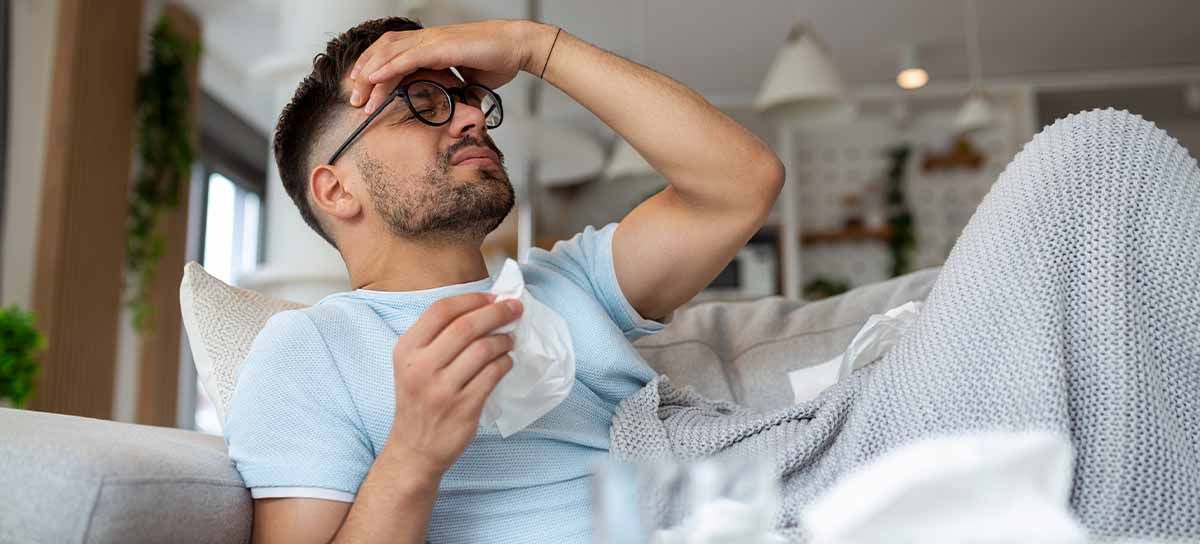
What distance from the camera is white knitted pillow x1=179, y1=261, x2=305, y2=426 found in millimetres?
1254

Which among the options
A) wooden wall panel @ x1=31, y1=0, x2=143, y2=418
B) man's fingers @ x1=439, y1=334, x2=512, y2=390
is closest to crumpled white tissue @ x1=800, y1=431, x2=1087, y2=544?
man's fingers @ x1=439, y1=334, x2=512, y2=390

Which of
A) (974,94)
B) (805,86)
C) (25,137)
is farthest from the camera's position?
(974,94)

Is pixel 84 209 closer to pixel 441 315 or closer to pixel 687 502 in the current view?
pixel 441 315

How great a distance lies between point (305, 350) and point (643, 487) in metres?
0.70

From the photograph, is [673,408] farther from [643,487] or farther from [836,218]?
[836,218]

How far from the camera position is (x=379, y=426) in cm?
107

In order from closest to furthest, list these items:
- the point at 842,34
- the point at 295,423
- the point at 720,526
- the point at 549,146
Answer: the point at 720,526 < the point at 295,423 < the point at 549,146 < the point at 842,34

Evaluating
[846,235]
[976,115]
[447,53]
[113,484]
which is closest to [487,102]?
[447,53]

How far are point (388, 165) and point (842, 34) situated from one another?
4929mm

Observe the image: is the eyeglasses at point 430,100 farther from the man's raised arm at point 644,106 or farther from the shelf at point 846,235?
the shelf at point 846,235

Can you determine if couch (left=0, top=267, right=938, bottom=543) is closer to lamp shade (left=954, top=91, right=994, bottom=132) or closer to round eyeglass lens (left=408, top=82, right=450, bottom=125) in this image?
round eyeglass lens (left=408, top=82, right=450, bottom=125)

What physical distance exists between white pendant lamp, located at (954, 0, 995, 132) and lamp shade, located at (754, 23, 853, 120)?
1369mm

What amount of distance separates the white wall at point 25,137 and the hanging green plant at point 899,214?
5504mm

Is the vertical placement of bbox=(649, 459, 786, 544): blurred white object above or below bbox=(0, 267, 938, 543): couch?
above
